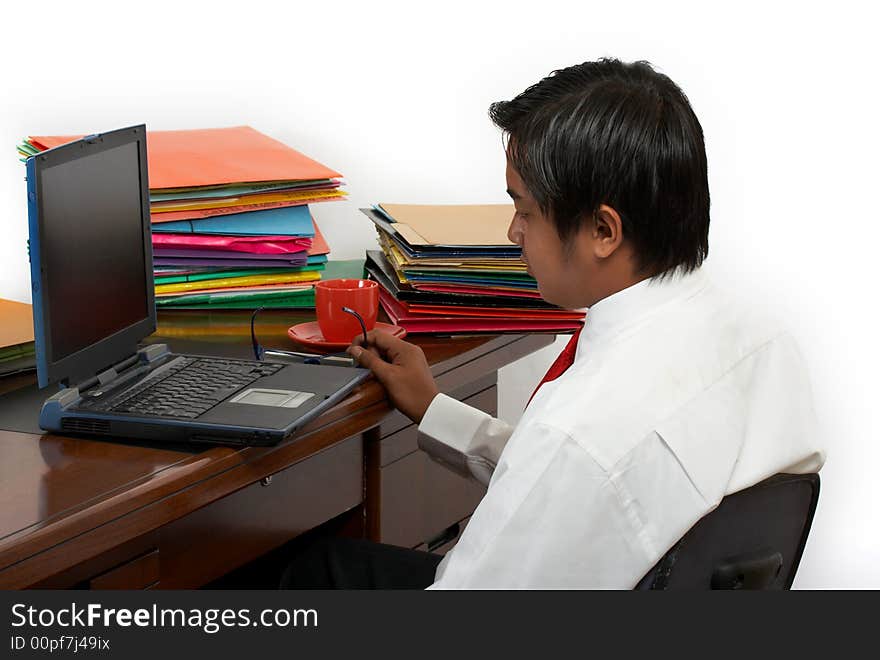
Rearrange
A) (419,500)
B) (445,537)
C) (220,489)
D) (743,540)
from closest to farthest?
(743,540) < (220,489) < (419,500) < (445,537)

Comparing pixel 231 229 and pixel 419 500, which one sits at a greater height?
pixel 231 229

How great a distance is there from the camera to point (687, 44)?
2.28 meters

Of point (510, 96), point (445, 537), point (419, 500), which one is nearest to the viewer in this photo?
point (419, 500)

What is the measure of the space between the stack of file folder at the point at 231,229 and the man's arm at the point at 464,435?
17.3 inches

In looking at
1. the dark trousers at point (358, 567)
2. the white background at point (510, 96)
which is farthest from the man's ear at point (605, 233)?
the white background at point (510, 96)

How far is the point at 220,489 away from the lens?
46.0 inches

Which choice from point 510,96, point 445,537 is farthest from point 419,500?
point 510,96

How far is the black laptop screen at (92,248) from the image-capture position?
124 centimetres

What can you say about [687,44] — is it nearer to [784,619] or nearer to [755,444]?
[755,444]

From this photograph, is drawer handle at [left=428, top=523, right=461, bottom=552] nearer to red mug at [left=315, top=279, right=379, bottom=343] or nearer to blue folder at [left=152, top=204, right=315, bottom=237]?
red mug at [left=315, top=279, right=379, bottom=343]

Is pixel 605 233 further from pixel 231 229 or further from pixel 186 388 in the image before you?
pixel 231 229

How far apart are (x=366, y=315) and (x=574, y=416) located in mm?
638

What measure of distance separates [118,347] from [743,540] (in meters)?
0.74

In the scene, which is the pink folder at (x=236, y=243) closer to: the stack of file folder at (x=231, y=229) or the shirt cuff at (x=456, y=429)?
the stack of file folder at (x=231, y=229)
